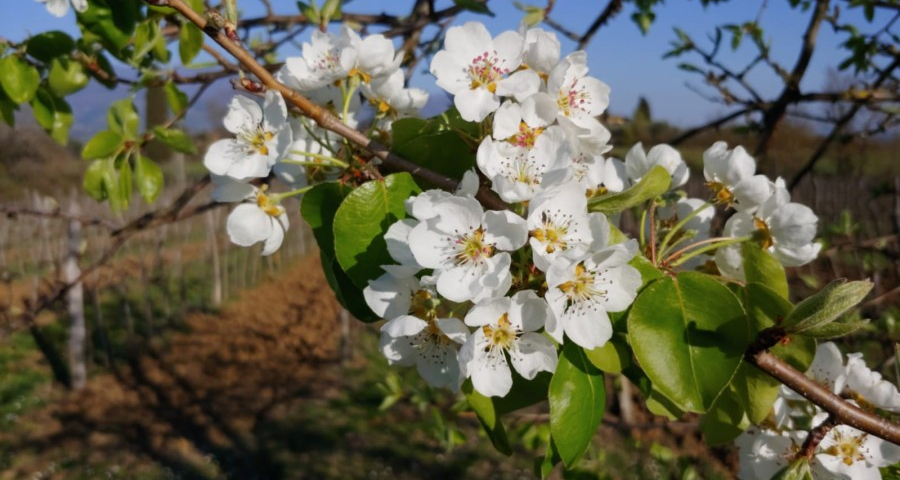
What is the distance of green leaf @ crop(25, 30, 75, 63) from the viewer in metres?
1.33

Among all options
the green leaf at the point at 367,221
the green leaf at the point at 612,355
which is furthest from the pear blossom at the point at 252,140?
the green leaf at the point at 612,355

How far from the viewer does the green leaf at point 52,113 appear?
4.74ft

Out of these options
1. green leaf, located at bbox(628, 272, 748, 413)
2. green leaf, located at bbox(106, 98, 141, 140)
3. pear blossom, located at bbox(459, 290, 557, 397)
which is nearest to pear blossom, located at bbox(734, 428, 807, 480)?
green leaf, located at bbox(628, 272, 748, 413)

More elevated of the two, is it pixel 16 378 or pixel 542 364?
pixel 542 364

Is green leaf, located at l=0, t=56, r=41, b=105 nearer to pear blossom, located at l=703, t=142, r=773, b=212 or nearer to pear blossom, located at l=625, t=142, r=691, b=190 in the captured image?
pear blossom, located at l=625, t=142, r=691, b=190

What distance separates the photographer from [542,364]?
2.44ft

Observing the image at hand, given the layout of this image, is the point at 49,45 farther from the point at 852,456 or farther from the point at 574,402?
the point at 852,456

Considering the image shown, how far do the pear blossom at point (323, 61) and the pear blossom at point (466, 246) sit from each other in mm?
286

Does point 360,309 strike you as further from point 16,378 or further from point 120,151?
point 16,378

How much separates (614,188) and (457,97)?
0.30 metres

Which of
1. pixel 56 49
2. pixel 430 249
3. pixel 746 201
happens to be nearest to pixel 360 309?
pixel 430 249

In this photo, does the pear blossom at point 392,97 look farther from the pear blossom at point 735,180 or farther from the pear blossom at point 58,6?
the pear blossom at point 58,6

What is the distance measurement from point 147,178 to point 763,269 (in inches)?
45.7

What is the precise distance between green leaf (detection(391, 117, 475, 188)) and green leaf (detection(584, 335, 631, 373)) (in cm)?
28
